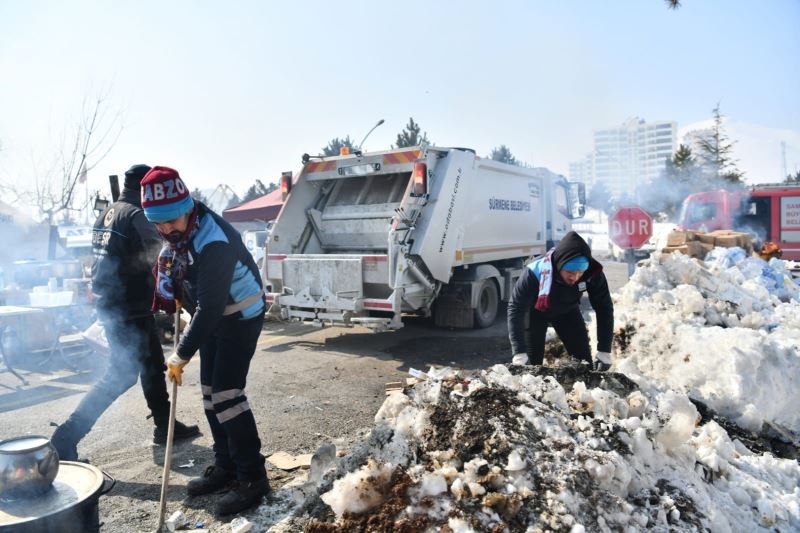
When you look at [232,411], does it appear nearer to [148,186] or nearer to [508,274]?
[148,186]

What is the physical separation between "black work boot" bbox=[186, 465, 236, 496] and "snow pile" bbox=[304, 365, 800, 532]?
2.69 feet

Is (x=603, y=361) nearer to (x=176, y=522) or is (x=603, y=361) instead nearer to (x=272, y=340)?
(x=176, y=522)

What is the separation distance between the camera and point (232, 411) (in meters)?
2.93

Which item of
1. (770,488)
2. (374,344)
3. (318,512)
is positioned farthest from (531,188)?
(318,512)

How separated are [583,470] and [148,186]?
2.56 m

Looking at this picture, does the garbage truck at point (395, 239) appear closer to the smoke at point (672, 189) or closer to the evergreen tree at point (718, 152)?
the smoke at point (672, 189)

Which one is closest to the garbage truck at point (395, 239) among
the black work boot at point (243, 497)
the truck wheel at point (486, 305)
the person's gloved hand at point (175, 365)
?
the truck wheel at point (486, 305)

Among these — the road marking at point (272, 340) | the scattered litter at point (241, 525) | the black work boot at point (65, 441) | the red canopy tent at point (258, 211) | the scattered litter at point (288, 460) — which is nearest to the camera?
the scattered litter at point (241, 525)

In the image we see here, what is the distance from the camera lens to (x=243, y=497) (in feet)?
9.52

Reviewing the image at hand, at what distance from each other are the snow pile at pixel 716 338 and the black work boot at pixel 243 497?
2.43 meters

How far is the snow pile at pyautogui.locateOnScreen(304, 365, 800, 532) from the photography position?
2.25m

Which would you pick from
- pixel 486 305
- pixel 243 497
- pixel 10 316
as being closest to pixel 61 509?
pixel 243 497

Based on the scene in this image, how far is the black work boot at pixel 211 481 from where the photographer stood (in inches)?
122

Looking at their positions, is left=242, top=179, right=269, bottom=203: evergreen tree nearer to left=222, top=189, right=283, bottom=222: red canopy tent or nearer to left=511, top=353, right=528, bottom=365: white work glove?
left=222, top=189, right=283, bottom=222: red canopy tent
